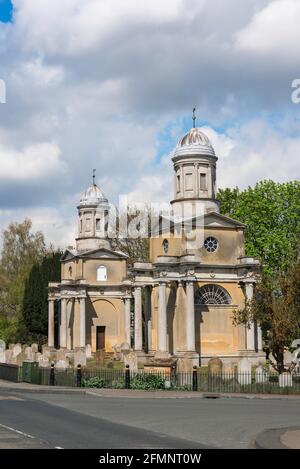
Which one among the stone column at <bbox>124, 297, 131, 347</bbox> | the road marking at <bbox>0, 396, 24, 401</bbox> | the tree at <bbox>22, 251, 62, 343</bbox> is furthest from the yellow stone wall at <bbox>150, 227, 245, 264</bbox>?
the road marking at <bbox>0, 396, 24, 401</bbox>

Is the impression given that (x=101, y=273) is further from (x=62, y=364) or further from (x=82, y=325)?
(x=62, y=364)

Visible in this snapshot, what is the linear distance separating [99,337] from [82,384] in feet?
123

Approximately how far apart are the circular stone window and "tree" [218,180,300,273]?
5.59 metres

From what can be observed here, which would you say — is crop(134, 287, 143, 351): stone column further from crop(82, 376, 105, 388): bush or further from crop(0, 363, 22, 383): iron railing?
crop(82, 376, 105, 388): bush

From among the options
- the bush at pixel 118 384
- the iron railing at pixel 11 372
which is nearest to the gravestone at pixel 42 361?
the iron railing at pixel 11 372

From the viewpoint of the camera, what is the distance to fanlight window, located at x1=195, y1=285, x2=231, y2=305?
2060 inches

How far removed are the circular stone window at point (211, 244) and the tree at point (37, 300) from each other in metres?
27.1

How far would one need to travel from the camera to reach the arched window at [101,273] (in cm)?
7094

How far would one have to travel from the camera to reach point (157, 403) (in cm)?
2578

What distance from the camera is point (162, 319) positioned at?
1992 inches

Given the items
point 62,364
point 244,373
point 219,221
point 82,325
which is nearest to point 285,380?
point 244,373

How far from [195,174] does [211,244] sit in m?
5.99
